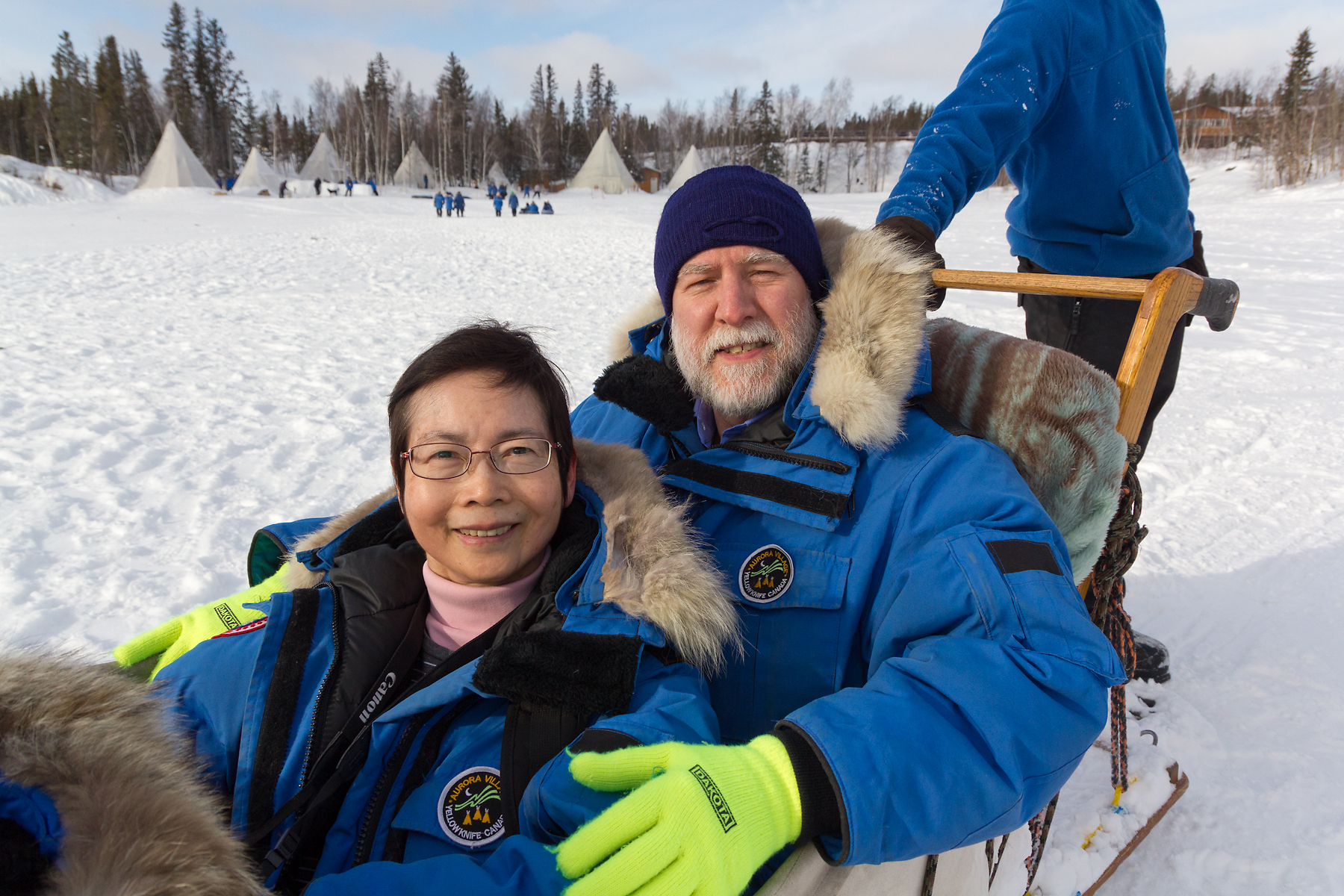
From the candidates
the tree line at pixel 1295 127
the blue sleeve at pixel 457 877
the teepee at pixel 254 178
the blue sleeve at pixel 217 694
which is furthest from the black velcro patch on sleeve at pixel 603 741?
the teepee at pixel 254 178

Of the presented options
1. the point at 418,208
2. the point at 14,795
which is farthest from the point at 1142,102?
the point at 418,208

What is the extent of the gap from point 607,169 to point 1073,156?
40.5 metres

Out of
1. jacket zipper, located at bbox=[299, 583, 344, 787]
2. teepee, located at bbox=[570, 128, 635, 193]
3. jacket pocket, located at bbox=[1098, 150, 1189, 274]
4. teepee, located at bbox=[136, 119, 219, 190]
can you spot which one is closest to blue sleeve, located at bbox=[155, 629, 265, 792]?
jacket zipper, located at bbox=[299, 583, 344, 787]

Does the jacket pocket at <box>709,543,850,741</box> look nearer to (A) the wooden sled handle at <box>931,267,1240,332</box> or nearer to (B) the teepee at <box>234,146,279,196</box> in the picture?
(A) the wooden sled handle at <box>931,267,1240,332</box>

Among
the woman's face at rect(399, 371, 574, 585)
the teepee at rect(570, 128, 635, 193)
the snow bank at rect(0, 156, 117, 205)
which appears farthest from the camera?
the teepee at rect(570, 128, 635, 193)

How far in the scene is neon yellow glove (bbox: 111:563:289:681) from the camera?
167 cm

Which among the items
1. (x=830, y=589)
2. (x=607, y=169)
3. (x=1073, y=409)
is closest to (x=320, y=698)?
(x=830, y=589)

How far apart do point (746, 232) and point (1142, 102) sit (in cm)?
127

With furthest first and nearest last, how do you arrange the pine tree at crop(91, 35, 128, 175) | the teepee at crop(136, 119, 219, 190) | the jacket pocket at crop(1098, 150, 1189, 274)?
the pine tree at crop(91, 35, 128, 175), the teepee at crop(136, 119, 219, 190), the jacket pocket at crop(1098, 150, 1189, 274)

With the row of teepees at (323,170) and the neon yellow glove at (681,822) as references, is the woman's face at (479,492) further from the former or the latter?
the row of teepees at (323,170)

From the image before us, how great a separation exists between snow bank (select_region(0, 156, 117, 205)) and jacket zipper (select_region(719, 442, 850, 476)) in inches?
1136

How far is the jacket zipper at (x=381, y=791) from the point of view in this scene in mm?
1252

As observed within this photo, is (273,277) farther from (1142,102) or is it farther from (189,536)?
(1142,102)

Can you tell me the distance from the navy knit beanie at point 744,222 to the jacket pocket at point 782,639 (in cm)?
83
